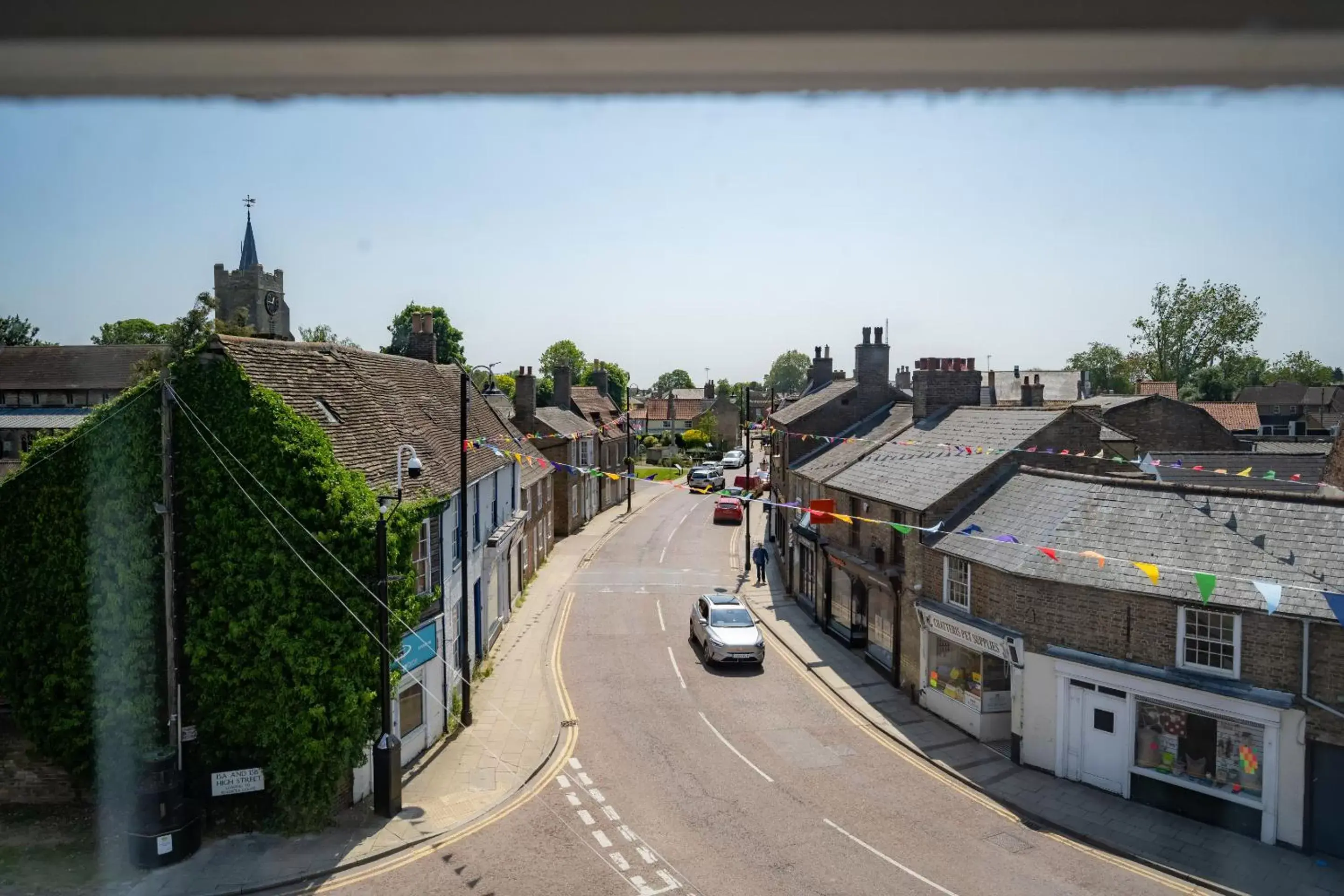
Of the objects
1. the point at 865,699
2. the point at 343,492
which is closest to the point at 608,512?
the point at 865,699

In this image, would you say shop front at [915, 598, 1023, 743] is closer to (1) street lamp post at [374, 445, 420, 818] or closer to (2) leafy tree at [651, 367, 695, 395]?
(1) street lamp post at [374, 445, 420, 818]

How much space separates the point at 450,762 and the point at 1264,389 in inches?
3362

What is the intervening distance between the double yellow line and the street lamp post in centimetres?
124

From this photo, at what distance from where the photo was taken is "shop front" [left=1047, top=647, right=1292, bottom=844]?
528 inches

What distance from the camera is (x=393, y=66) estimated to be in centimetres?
171

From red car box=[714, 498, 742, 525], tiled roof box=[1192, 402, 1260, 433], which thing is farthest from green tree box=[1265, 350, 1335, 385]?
red car box=[714, 498, 742, 525]

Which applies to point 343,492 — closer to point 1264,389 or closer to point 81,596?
point 81,596

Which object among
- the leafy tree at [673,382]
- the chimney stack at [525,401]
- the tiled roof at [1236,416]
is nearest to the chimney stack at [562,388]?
the chimney stack at [525,401]

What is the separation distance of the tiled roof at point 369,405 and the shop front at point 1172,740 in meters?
12.6

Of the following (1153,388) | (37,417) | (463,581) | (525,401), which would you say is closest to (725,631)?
(463,581)

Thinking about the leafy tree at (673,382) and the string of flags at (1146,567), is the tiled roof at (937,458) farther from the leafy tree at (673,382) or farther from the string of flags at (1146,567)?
the leafy tree at (673,382)

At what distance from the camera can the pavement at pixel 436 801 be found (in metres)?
12.0

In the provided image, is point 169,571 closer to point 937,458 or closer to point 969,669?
point 969,669

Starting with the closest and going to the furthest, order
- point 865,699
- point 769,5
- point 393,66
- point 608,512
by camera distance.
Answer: point 769,5 < point 393,66 < point 865,699 < point 608,512
